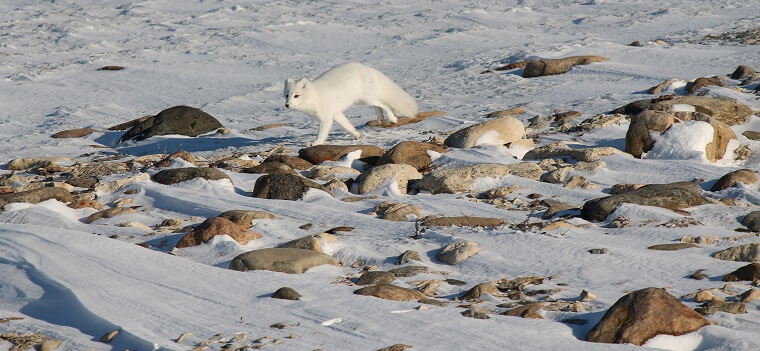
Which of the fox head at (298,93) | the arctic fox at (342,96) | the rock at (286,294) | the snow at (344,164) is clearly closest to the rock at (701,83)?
the snow at (344,164)

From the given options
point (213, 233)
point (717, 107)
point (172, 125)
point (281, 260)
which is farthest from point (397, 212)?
point (172, 125)

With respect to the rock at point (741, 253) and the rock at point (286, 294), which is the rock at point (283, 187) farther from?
the rock at point (741, 253)

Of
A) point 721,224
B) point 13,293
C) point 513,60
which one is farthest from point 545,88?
point 13,293

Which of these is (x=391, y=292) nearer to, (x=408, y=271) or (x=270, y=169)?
(x=408, y=271)

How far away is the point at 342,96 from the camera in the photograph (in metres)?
8.57

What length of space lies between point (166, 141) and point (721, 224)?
5973mm

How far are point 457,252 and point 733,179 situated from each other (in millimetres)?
2382

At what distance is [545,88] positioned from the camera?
419 inches

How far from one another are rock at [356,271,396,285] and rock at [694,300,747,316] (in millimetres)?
1323

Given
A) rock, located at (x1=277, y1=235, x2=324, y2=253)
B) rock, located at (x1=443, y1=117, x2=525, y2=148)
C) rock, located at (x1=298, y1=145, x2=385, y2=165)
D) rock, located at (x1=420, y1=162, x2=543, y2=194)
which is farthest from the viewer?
rock, located at (x1=443, y1=117, x2=525, y2=148)

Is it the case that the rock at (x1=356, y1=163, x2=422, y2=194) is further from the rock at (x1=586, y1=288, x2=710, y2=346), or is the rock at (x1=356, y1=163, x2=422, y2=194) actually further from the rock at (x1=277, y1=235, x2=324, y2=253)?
the rock at (x1=586, y1=288, x2=710, y2=346)

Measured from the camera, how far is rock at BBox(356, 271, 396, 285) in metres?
4.00

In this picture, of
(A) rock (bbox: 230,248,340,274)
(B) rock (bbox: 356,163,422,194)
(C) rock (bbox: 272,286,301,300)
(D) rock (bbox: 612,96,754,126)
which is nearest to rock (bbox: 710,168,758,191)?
(D) rock (bbox: 612,96,754,126)

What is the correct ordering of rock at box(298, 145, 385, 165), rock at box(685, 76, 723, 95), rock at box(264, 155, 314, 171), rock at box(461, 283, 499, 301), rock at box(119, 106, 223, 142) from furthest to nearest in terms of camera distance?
rock at box(119, 106, 223, 142)
rock at box(685, 76, 723, 95)
rock at box(298, 145, 385, 165)
rock at box(264, 155, 314, 171)
rock at box(461, 283, 499, 301)
